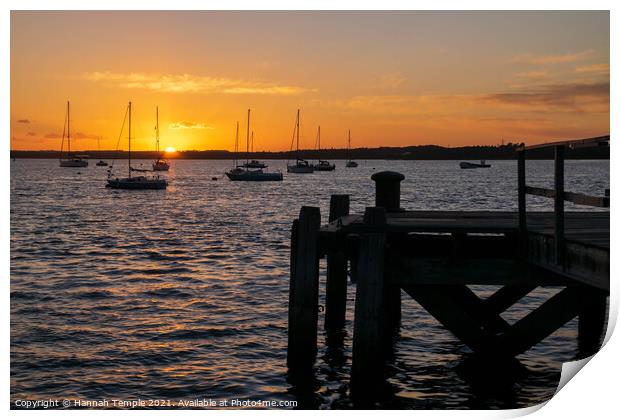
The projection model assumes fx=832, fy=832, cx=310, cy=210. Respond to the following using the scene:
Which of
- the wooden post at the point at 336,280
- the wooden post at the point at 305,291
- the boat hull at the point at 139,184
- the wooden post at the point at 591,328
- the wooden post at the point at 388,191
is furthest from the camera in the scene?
the boat hull at the point at 139,184

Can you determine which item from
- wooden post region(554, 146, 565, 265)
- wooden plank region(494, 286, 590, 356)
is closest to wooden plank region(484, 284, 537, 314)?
wooden plank region(494, 286, 590, 356)

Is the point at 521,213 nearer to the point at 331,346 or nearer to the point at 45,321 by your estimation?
the point at 331,346

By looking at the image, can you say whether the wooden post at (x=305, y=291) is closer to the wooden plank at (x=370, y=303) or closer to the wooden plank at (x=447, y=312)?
the wooden plank at (x=370, y=303)

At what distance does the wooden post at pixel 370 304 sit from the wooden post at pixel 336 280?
8.53 feet

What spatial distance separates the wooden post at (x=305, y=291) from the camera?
1030 centimetres

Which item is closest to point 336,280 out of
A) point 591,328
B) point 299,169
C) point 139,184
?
point 591,328

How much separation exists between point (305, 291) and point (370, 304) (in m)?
1.25

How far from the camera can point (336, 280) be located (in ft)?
43.6

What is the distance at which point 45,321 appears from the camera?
1567 cm

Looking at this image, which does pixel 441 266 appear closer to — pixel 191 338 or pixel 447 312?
pixel 447 312

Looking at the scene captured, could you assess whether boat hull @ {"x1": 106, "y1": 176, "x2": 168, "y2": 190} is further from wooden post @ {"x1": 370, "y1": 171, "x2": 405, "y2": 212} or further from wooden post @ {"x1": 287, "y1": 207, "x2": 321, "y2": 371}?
wooden post @ {"x1": 287, "y1": 207, "x2": 321, "y2": 371}

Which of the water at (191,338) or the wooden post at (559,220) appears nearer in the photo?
the wooden post at (559,220)

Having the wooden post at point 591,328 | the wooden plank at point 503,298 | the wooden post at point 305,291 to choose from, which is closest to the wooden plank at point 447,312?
the wooden post at point 305,291

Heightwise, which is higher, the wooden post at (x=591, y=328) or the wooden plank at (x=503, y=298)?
the wooden plank at (x=503, y=298)
